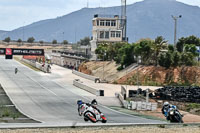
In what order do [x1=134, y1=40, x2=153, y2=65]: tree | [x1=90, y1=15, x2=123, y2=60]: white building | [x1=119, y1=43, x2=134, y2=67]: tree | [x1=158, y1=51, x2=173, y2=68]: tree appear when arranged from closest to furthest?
[x1=158, y1=51, x2=173, y2=68]: tree
[x1=134, y1=40, x2=153, y2=65]: tree
[x1=119, y1=43, x2=134, y2=67]: tree
[x1=90, y1=15, x2=123, y2=60]: white building

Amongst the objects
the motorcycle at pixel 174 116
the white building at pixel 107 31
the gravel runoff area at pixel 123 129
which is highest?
the white building at pixel 107 31

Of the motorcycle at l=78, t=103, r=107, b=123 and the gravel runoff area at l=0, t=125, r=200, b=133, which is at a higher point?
the motorcycle at l=78, t=103, r=107, b=123

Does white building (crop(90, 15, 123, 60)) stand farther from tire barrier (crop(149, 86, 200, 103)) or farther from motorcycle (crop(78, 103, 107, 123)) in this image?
motorcycle (crop(78, 103, 107, 123))

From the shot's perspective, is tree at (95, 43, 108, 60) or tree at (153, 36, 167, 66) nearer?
tree at (153, 36, 167, 66)

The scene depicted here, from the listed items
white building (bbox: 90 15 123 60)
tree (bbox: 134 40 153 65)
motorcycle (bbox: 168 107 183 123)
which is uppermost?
white building (bbox: 90 15 123 60)

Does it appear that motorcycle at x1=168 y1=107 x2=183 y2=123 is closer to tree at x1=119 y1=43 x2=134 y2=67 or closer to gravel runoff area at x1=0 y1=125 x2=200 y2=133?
gravel runoff area at x1=0 y1=125 x2=200 y2=133

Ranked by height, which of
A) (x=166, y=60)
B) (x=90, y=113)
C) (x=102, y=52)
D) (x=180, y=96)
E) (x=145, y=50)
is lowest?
(x=180, y=96)

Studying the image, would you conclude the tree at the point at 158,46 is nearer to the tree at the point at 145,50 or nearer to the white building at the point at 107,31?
the tree at the point at 145,50

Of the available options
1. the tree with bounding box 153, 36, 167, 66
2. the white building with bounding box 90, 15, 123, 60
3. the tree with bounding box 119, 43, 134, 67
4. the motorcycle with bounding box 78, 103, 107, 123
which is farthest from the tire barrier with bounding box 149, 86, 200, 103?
the white building with bounding box 90, 15, 123, 60

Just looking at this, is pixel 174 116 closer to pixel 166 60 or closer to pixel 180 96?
pixel 180 96

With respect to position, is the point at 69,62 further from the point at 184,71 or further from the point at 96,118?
the point at 96,118

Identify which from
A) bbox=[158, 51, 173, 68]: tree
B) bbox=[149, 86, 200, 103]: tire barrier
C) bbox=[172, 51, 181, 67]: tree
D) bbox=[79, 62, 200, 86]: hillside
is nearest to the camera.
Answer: bbox=[149, 86, 200, 103]: tire barrier

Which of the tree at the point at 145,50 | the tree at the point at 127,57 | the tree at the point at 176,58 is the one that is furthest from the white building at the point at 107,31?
the tree at the point at 176,58

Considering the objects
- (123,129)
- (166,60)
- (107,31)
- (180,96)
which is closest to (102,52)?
(107,31)
